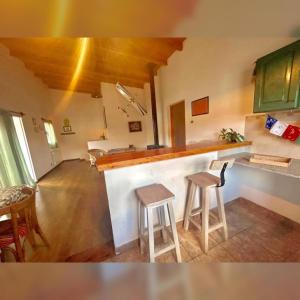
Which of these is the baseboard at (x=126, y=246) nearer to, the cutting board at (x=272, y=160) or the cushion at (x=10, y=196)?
the cushion at (x=10, y=196)

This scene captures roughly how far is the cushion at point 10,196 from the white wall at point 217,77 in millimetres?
2878

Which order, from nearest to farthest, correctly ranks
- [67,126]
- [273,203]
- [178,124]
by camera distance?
[273,203] < [178,124] < [67,126]

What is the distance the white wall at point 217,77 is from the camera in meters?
1.92

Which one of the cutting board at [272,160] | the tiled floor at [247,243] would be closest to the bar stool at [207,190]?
the tiled floor at [247,243]

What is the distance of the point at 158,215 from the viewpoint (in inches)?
65.3

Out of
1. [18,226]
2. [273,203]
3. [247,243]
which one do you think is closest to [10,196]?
[18,226]

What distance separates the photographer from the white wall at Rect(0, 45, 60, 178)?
336 cm

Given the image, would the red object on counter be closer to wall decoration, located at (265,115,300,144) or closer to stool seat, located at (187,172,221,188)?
wall decoration, located at (265,115,300,144)

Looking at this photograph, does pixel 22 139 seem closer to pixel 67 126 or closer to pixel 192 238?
pixel 67 126

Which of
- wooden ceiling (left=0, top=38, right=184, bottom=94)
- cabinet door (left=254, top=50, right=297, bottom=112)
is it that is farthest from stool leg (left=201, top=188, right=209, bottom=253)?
wooden ceiling (left=0, top=38, right=184, bottom=94)

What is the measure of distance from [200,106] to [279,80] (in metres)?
1.56

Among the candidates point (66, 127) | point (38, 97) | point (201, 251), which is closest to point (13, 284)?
point (201, 251)

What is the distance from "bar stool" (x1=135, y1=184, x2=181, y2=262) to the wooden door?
266 cm

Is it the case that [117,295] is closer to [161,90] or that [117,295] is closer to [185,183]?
[185,183]
